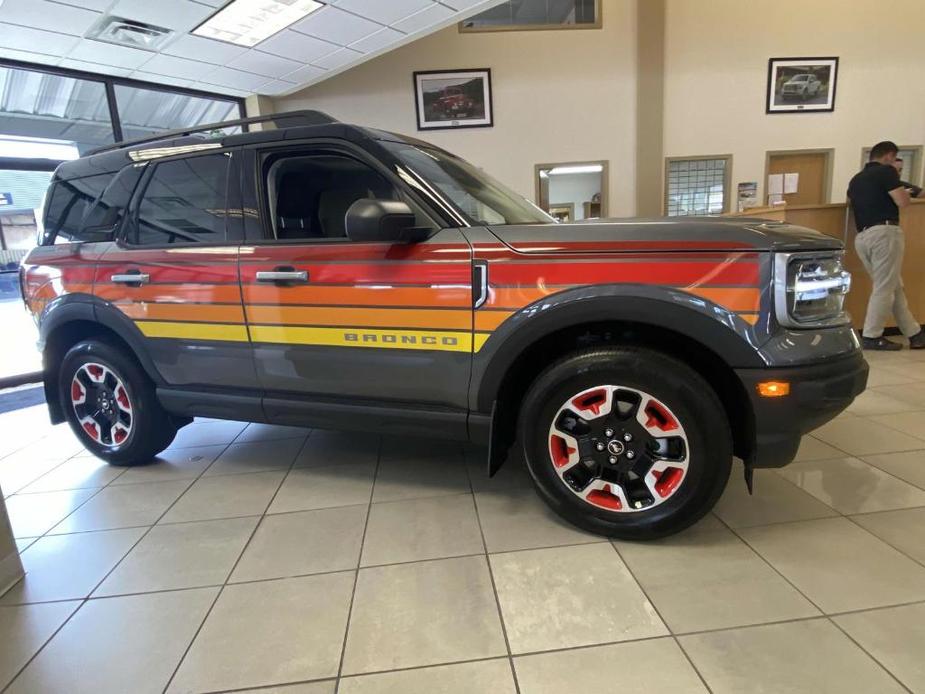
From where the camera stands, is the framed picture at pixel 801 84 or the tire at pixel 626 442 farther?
the framed picture at pixel 801 84

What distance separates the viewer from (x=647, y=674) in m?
1.33

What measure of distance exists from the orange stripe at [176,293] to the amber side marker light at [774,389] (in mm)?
2158

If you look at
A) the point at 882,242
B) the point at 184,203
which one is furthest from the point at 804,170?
the point at 184,203

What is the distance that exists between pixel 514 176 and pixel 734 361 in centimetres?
686

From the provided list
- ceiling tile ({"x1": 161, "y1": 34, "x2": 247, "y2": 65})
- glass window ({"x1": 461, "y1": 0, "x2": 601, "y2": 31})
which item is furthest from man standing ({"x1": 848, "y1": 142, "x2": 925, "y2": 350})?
ceiling tile ({"x1": 161, "y1": 34, "x2": 247, "y2": 65})

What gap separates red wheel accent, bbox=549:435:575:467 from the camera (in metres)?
1.93

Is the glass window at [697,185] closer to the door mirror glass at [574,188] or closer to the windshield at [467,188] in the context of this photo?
the door mirror glass at [574,188]

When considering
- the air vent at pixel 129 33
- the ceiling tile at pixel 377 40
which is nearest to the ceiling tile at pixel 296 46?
A: the ceiling tile at pixel 377 40

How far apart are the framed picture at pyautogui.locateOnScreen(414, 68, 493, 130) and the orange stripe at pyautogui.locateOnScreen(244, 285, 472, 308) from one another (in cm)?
640

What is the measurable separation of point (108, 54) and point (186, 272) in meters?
4.80

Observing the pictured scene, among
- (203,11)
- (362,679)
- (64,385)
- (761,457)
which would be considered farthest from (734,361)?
(203,11)

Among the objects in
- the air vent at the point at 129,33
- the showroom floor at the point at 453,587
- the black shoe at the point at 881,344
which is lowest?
the black shoe at the point at 881,344

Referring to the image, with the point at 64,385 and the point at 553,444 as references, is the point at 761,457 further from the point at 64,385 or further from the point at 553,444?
the point at 64,385

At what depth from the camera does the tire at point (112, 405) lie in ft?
8.94
